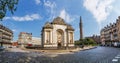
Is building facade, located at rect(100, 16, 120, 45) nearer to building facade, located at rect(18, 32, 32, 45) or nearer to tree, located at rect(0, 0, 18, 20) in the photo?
building facade, located at rect(18, 32, 32, 45)

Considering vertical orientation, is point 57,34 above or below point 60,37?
above

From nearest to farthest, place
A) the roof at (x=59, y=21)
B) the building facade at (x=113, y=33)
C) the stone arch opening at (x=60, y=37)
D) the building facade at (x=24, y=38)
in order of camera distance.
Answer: the roof at (x=59, y=21), the stone arch opening at (x=60, y=37), the building facade at (x=113, y=33), the building facade at (x=24, y=38)

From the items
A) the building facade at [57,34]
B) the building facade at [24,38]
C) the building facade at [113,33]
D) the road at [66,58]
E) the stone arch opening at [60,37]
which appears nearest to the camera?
the road at [66,58]

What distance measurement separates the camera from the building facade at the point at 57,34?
81438mm

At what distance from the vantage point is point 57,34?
85938 mm

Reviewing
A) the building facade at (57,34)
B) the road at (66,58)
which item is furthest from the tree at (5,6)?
the building facade at (57,34)

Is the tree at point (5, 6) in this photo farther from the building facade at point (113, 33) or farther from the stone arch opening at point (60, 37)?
the building facade at point (113, 33)

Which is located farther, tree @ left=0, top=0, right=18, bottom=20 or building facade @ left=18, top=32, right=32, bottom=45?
building facade @ left=18, top=32, right=32, bottom=45

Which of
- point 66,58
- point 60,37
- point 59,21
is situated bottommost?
point 66,58

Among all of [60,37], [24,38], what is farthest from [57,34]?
[24,38]

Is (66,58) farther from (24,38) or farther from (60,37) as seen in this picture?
(24,38)

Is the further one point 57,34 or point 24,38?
point 24,38

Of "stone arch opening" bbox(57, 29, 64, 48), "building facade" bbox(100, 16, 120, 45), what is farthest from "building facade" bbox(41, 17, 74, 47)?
"building facade" bbox(100, 16, 120, 45)

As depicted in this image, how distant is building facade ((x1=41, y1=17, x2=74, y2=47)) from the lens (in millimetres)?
81438
